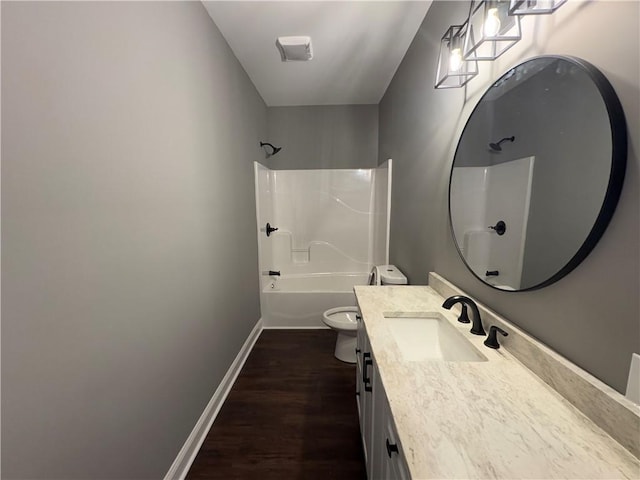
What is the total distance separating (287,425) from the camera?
162cm

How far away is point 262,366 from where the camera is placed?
7.24ft

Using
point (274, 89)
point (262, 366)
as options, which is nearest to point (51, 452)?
point (262, 366)

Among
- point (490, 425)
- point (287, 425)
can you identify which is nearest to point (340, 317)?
point (287, 425)

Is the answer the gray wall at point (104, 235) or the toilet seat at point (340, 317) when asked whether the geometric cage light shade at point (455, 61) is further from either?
the toilet seat at point (340, 317)

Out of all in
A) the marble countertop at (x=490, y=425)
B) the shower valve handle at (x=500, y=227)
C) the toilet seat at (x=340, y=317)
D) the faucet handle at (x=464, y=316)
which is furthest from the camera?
the toilet seat at (x=340, y=317)

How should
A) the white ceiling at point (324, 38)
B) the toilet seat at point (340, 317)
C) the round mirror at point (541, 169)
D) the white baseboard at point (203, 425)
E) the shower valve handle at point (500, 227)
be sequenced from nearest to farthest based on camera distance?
the round mirror at point (541, 169), the shower valve handle at point (500, 227), the white baseboard at point (203, 425), the white ceiling at point (324, 38), the toilet seat at point (340, 317)

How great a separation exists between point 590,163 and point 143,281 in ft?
4.97

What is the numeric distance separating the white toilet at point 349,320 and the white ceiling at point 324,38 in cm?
178

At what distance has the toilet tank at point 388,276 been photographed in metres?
2.04

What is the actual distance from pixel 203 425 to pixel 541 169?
207 cm

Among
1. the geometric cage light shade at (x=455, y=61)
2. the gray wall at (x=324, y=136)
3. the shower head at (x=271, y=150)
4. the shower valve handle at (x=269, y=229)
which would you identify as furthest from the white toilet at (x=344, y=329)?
the shower head at (x=271, y=150)

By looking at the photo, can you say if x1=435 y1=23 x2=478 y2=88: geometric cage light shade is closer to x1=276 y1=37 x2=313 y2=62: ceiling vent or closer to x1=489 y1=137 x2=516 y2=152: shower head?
x1=489 y1=137 x2=516 y2=152: shower head

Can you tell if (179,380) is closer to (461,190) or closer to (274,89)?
(461,190)

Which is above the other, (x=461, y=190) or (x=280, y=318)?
(x=461, y=190)
